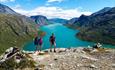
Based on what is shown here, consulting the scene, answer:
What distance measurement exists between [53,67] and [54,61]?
10.8ft

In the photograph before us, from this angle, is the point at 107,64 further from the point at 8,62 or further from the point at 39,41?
the point at 39,41

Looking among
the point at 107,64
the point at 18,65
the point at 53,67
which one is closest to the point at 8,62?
the point at 18,65

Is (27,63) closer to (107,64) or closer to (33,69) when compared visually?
(33,69)

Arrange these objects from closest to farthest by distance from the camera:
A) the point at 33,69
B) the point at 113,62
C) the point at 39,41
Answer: the point at 33,69
the point at 113,62
the point at 39,41

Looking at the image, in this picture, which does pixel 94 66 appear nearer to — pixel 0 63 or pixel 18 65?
pixel 18 65

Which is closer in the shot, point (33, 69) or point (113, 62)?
point (33, 69)

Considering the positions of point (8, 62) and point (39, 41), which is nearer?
point (8, 62)

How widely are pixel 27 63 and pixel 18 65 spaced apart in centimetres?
137

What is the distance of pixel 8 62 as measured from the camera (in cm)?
3002

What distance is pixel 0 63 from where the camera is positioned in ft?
102

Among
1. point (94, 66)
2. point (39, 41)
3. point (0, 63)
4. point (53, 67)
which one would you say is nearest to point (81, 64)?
point (94, 66)

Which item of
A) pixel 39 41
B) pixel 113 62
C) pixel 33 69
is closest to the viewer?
pixel 33 69

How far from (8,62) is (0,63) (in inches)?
67.0

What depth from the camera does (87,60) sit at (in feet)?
109
